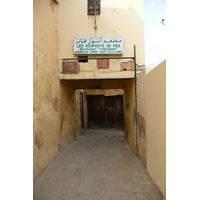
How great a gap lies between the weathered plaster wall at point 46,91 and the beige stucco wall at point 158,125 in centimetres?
242

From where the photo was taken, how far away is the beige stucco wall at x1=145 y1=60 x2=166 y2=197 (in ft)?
8.59

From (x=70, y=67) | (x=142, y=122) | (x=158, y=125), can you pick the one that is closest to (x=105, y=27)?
(x=70, y=67)

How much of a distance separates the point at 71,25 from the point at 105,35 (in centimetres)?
122

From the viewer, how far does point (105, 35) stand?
5715 millimetres

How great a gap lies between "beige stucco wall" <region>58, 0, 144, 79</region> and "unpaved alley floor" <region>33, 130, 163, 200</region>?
8.88 ft

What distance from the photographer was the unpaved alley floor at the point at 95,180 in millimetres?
2803

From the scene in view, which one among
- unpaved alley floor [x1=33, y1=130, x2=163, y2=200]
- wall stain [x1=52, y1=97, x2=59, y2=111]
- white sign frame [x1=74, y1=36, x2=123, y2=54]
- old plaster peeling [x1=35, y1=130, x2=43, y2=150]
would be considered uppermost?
white sign frame [x1=74, y1=36, x2=123, y2=54]

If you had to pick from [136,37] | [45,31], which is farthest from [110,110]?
[45,31]

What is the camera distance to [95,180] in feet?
11.1

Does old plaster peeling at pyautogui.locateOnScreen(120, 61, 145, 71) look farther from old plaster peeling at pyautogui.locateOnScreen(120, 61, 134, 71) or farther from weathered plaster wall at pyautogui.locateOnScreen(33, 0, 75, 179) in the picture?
weathered plaster wall at pyautogui.locateOnScreen(33, 0, 75, 179)

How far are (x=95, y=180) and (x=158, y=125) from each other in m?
1.71

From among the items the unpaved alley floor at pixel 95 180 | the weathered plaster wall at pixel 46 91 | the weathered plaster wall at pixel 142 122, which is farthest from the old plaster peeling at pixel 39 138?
the weathered plaster wall at pixel 142 122

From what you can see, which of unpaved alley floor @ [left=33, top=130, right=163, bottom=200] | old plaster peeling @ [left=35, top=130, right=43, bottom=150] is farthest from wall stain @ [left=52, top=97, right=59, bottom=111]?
unpaved alley floor @ [left=33, top=130, right=163, bottom=200]

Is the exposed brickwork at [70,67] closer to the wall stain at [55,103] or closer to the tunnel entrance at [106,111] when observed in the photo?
the wall stain at [55,103]
